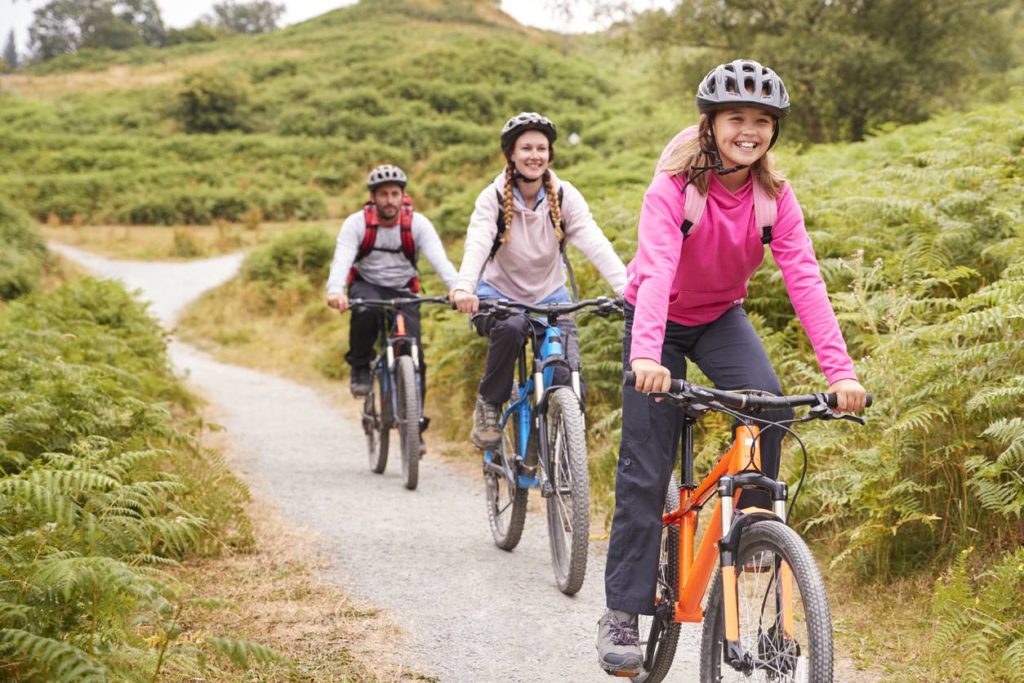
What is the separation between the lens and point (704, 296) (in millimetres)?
3809

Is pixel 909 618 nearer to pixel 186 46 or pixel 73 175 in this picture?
pixel 73 175

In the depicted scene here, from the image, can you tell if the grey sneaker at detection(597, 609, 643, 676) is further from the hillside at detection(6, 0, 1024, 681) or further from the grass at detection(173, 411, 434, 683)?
the hillside at detection(6, 0, 1024, 681)

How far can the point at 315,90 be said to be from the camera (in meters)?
59.2

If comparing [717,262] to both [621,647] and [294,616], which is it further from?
[294,616]

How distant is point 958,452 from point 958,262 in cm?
251

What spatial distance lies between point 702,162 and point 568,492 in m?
2.36

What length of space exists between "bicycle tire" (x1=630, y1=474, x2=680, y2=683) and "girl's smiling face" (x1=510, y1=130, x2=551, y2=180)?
252 centimetres

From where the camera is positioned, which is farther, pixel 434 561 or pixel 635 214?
pixel 635 214

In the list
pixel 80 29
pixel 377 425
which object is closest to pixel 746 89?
pixel 377 425

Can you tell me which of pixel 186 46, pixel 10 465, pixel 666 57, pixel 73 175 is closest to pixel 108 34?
pixel 186 46

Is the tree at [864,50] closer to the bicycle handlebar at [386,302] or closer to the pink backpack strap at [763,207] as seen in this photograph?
the bicycle handlebar at [386,302]

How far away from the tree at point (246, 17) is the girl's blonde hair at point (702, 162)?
402 ft

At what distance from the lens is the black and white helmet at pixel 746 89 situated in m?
3.36

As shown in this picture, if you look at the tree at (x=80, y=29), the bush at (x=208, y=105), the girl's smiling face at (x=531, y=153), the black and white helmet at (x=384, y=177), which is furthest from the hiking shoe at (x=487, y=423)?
the tree at (x=80, y=29)
